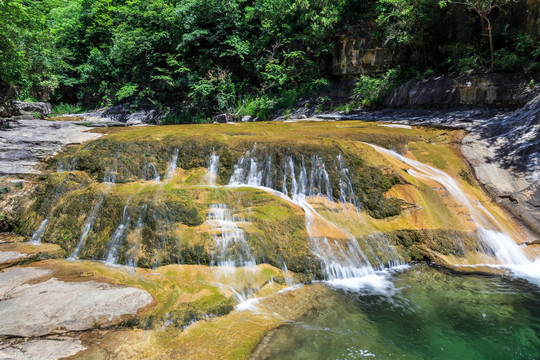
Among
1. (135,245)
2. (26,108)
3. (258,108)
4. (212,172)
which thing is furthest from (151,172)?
(26,108)

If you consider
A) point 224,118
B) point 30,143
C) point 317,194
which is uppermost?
point 224,118

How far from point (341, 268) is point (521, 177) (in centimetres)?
489

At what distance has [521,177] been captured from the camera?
6148 millimetres

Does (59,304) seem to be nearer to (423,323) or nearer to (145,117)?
(423,323)

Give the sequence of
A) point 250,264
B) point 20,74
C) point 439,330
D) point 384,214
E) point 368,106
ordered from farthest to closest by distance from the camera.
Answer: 1. point 368,106
2. point 20,74
3. point 384,214
4. point 250,264
5. point 439,330

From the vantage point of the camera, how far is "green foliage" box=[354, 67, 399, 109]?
12.5m

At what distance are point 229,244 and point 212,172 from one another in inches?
101

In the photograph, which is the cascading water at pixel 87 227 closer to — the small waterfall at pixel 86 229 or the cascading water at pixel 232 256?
the small waterfall at pixel 86 229

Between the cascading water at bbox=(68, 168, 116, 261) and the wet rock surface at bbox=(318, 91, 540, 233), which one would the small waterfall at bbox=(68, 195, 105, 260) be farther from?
the wet rock surface at bbox=(318, 91, 540, 233)

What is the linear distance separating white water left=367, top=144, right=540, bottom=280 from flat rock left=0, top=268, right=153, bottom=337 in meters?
5.88

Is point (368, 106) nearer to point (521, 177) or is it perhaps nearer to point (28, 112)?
point (521, 177)

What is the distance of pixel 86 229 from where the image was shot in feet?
16.9

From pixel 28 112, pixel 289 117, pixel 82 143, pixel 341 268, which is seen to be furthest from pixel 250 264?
pixel 28 112

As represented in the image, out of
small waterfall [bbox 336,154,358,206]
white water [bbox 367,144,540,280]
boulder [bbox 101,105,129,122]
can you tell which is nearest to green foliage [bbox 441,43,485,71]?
white water [bbox 367,144,540,280]
